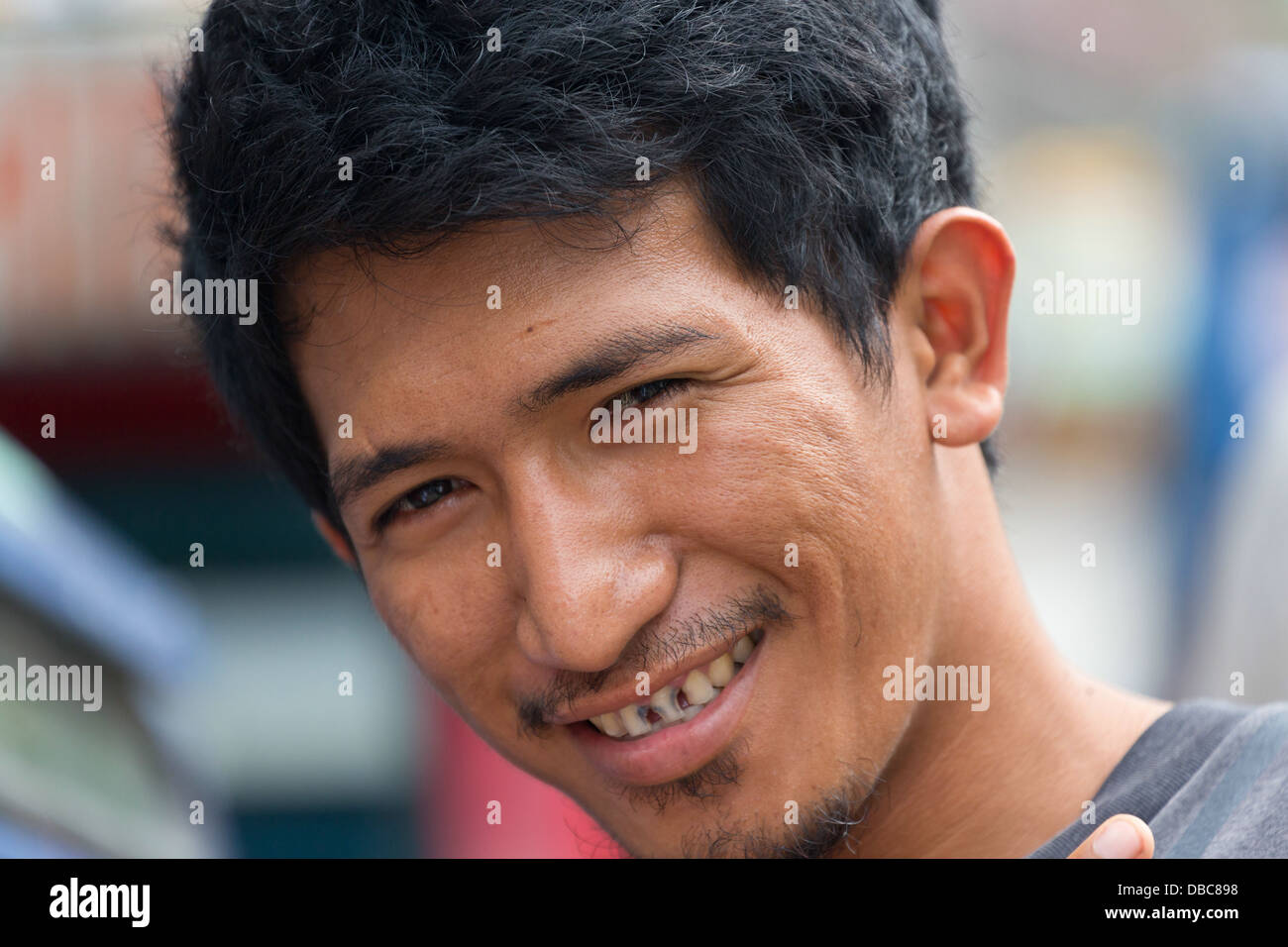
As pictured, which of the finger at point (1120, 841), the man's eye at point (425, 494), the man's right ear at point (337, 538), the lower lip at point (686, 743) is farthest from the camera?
the man's right ear at point (337, 538)

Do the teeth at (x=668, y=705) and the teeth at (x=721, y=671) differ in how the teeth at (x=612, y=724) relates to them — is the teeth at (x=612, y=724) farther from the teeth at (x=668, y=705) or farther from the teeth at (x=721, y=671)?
the teeth at (x=721, y=671)

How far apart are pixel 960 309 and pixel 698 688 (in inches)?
33.2

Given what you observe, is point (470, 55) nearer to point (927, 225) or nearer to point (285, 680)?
point (927, 225)

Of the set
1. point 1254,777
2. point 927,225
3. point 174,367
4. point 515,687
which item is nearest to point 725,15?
point 927,225

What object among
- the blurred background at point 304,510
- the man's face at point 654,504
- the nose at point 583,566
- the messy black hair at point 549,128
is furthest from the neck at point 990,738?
the blurred background at point 304,510

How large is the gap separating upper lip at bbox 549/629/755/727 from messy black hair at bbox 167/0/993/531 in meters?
0.55

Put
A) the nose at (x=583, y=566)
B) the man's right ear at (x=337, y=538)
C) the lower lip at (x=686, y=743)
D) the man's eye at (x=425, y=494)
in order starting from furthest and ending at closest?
the man's right ear at (x=337, y=538)
the man's eye at (x=425, y=494)
the lower lip at (x=686, y=743)
the nose at (x=583, y=566)

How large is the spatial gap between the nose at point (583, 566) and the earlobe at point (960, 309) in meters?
0.60

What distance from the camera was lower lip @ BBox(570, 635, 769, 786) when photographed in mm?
2064

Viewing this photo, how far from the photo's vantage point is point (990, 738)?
225 centimetres

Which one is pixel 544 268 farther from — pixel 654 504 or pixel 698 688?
pixel 698 688

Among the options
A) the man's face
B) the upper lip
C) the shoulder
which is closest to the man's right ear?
the man's face

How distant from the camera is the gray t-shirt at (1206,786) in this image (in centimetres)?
180

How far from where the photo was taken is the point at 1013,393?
9250mm
